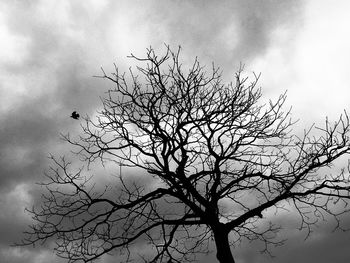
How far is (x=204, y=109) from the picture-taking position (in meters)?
10.2

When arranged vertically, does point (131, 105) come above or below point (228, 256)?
above

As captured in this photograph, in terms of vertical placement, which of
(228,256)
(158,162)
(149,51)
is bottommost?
(228,256)

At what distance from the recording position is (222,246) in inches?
375

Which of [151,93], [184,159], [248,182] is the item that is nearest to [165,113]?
[151,93]

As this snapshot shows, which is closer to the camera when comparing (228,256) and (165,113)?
(228,256)

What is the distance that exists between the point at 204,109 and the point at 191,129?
23.1 inches

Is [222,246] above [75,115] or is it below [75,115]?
below

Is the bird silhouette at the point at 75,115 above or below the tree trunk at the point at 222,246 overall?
above

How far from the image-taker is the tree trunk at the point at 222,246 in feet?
30.9

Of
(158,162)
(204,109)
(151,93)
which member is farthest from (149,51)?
(158,162)

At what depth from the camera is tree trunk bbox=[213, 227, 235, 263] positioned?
941 cm

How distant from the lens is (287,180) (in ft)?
33.0

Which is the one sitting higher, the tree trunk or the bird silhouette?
the bird silhouette

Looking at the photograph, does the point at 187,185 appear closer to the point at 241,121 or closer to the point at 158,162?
the point at 158,162
